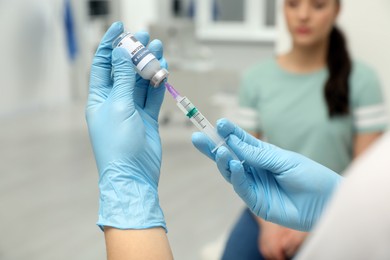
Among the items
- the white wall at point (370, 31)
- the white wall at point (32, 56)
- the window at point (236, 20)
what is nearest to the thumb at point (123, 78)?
the white wall at point (370, 31)

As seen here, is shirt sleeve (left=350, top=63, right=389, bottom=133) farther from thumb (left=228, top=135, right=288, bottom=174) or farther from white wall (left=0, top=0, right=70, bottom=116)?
white wall (left=0, top=0, right=70, bottom=116)

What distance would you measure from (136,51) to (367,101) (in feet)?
3.14

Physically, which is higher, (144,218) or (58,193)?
(144,218)

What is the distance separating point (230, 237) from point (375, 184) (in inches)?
49.7

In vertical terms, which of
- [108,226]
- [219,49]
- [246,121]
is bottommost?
[219,49]

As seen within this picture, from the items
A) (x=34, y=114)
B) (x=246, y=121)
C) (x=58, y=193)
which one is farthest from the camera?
(x=34, y=114)

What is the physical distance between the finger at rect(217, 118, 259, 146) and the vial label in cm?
18

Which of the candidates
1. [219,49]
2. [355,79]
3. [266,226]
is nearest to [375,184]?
[266,226]

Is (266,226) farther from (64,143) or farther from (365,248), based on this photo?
(64,143)

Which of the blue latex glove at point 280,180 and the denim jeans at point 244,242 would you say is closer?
the blue latex glove at point 280,180

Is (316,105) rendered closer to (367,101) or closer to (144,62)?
(367,101)

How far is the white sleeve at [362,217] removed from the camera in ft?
1.41

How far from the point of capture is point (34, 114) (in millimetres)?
5391

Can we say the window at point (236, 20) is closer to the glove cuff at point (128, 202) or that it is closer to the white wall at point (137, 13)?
the white wall at point (137, 13)
